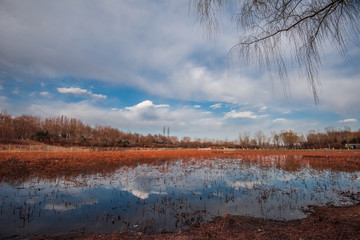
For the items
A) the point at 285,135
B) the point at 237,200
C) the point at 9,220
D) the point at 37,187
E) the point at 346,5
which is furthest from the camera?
the point at 285,135

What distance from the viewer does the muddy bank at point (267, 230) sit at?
436 cm

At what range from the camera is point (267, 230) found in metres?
4.84

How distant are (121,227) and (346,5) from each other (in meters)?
7.52

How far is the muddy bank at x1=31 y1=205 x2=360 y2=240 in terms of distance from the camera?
4355 mm

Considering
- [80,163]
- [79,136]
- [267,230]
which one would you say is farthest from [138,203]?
[79,136]

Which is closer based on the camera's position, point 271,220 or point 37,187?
point 271,220

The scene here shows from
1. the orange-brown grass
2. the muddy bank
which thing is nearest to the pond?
the muddy bank

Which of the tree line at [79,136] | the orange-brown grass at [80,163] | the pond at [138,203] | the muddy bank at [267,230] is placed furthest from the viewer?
the tree line at [79,136]

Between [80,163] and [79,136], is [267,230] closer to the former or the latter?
[80,163]

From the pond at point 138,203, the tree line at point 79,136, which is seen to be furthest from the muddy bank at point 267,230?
the tree line at point 79,136

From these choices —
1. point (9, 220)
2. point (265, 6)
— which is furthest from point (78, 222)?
point (265, 6)

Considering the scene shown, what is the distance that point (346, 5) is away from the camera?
2.83 meters

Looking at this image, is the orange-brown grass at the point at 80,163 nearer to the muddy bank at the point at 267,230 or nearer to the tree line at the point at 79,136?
the muddy bank at the point at 267,230

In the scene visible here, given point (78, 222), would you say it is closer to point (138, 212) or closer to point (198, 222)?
point (138, 212)
